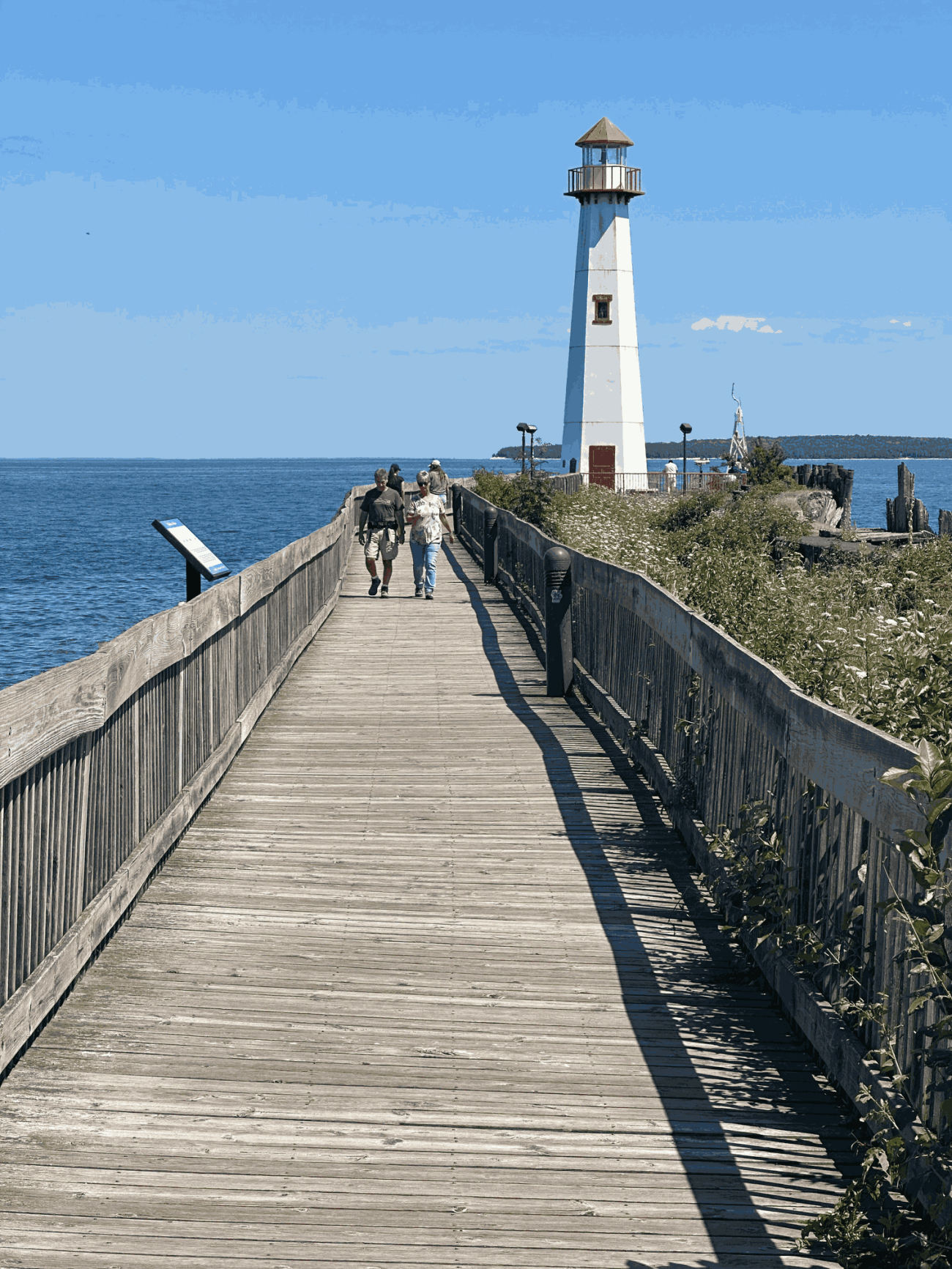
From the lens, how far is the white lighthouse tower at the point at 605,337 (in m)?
56.1

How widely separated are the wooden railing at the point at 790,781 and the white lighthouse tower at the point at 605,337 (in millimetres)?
46306

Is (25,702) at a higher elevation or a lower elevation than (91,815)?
higher

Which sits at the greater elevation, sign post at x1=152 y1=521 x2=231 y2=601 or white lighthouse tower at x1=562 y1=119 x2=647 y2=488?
white lighthouse tower at x1=562 y1=119 x2=647 y2=488

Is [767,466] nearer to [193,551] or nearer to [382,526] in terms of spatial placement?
[382,526]

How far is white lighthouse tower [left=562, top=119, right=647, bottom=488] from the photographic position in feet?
184

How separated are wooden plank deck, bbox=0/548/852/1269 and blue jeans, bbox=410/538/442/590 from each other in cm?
1196

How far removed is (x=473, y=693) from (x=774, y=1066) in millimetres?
8140

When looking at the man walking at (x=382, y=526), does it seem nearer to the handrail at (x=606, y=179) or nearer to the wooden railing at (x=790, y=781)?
the wooden railing at (x=790, y=781)

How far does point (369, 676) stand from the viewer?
1381cm

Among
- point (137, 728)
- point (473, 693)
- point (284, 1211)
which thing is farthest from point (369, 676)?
point (284, 1211)

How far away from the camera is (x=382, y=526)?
66.6ft

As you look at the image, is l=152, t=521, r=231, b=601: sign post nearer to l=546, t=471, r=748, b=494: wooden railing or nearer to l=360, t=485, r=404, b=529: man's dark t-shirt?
l=360, t=485, r=404, b=529: man's dark t-shirt

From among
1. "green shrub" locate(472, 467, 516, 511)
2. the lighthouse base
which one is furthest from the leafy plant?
"green shrub" locate(472, 467, 516, 511)

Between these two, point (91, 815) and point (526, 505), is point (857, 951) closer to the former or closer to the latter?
point (91, 815)
